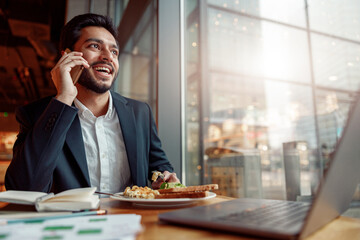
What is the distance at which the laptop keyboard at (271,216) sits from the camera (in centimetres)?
44

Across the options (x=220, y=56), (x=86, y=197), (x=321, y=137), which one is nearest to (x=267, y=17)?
(x=220, y=56)

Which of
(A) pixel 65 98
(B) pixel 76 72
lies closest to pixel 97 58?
(B) pixel 76 72

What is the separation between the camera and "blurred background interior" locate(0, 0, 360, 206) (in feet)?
5.78

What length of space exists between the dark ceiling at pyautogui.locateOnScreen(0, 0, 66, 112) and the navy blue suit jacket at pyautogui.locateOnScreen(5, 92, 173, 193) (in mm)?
716

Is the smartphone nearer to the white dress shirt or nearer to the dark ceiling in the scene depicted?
the white dress shirt

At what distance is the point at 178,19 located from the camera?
96.4 inches

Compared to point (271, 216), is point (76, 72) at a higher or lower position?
higher

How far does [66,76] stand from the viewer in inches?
52.2

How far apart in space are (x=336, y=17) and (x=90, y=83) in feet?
5.33

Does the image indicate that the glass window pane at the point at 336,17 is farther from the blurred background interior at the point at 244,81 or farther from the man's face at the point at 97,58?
the man's face at the point at 97,58

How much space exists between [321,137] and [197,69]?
1.53 meters

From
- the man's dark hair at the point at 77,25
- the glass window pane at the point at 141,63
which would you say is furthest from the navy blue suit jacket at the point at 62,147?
the glass window pane at the point at 141,63

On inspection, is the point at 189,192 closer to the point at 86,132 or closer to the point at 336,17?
Answer: the point at 86,132

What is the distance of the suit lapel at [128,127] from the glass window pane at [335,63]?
1296mm
